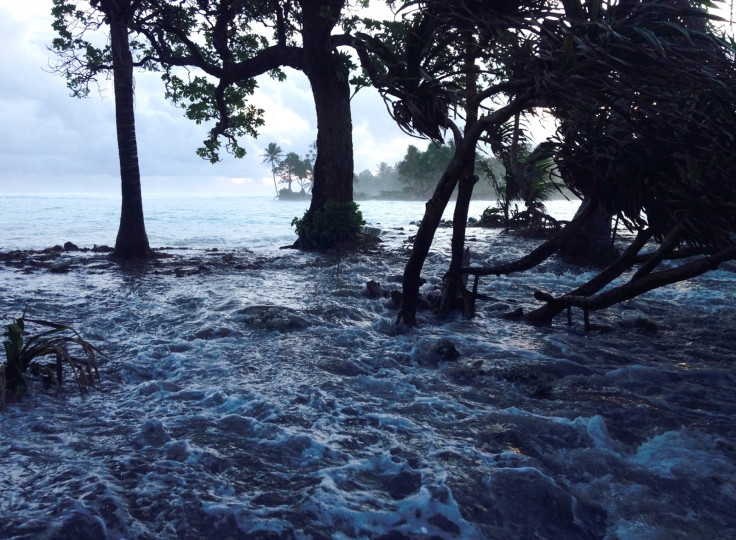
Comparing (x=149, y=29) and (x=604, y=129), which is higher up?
(x=149, y=29)

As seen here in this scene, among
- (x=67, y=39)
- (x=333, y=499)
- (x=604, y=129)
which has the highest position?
(x=67, y=39)

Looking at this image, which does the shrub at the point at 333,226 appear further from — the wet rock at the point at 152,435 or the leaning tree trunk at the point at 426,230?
the wet rock at the point at 152,435

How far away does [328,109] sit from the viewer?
15.0 m

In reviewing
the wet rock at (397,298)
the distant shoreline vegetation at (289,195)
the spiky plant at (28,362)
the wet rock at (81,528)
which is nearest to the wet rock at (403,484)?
the wet rock at (81,528)

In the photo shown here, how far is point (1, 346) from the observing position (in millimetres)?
5727

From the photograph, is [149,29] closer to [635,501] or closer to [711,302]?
[711,302]

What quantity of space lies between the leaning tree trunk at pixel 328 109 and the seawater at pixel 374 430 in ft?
27.0

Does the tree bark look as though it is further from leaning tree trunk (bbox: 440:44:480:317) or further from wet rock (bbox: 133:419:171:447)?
wet rock (bbox: 133:419:171:447)

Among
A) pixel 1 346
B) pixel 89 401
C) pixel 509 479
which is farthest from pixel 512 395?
pixel 1 346

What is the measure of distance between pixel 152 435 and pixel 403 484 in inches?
75.1

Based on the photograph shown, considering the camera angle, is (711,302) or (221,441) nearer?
(221,441)

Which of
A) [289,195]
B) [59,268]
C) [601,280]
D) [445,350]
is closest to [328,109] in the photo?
[59,268]

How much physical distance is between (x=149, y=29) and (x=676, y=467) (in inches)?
652

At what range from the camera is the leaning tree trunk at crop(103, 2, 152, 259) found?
1338cm
